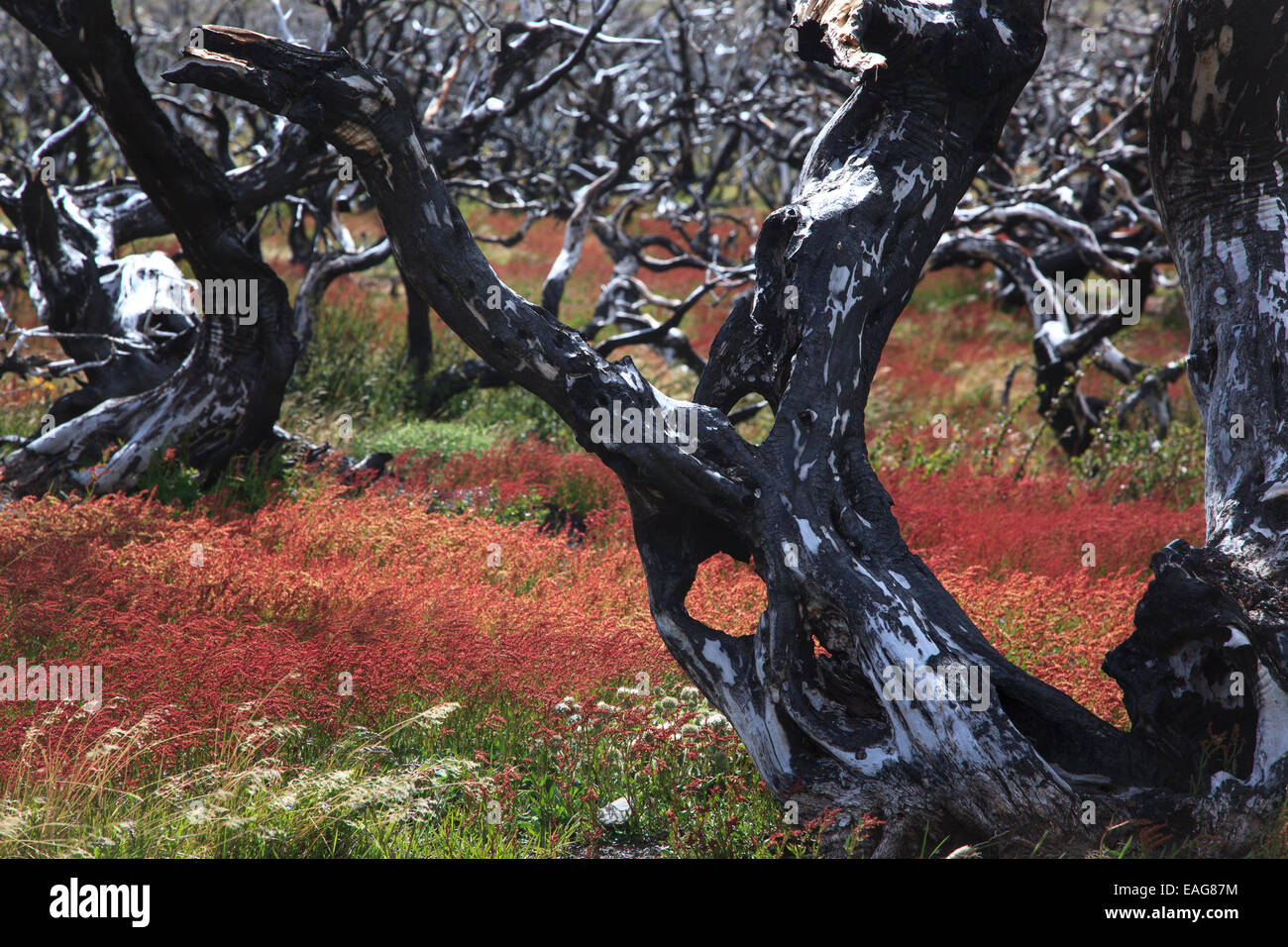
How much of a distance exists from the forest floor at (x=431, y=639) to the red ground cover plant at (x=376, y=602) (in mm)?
18

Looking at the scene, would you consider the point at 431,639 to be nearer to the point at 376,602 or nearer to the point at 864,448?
the point at 376,602

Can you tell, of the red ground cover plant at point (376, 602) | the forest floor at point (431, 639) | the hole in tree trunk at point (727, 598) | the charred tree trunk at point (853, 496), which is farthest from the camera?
the hole in tree trunk at point (727, 598)

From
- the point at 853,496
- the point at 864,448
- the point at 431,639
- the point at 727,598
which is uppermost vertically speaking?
the point at 864,448

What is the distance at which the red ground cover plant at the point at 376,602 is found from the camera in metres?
3.99

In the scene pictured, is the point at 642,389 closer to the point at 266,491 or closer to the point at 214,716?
the point at 214,716

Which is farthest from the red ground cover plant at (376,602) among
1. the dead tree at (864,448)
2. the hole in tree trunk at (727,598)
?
the dead tree at (864,448)

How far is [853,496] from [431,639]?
2.08 m

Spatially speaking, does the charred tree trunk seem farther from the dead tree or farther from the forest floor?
the forest floor

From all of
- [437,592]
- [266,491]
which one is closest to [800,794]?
[437,592]

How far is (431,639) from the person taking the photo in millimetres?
4621

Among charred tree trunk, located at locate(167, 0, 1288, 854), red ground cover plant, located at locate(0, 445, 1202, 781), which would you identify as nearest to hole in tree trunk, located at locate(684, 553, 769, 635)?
red ground cover plant, located at locate(0, 445, 1202, 781)

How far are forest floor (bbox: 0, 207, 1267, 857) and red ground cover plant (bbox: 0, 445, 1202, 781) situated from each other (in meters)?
0.02

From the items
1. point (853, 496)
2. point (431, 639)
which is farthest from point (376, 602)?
point (853, 496)

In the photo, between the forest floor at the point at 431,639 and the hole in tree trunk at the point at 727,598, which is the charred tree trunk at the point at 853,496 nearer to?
the forest floor at the point at 431,639
